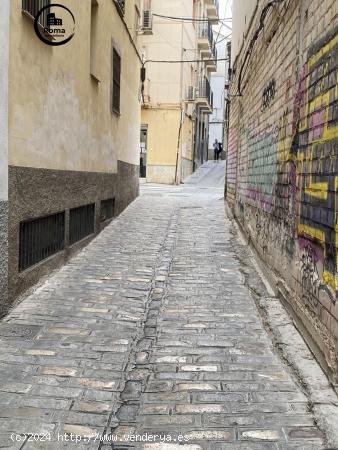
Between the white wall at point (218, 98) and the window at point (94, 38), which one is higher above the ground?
the white wall at point (218, 98)

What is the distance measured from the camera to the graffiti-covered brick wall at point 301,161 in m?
3.93

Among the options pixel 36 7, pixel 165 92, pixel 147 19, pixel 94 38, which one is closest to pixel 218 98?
pixel 165 92

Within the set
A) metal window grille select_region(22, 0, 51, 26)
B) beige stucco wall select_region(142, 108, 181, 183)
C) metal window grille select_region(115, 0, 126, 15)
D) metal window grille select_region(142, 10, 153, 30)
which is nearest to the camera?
metal window grille select_region(22, 0, 51, 26)

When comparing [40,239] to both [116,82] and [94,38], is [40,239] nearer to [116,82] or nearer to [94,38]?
[94,38]

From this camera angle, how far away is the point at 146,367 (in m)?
4.06

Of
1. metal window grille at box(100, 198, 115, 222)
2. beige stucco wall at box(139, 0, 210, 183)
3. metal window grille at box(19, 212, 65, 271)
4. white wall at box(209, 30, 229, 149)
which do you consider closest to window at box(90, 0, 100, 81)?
metal window grille at box(100, 198, 115, 222)

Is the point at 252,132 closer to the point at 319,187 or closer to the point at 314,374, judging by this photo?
the point at 319,187

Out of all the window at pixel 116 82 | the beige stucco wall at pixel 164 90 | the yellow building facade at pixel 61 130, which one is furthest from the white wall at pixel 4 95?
the beige stucco wall at pixel 164 90

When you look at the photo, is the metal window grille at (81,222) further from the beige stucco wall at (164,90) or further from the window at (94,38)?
the beige stucco wall at (164,90)

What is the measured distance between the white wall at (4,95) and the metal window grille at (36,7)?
592 millimetres

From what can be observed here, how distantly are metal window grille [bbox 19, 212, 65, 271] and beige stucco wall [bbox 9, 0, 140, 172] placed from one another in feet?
2.23

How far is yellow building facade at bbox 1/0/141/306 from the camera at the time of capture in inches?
209

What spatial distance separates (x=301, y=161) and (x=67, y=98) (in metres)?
3.52

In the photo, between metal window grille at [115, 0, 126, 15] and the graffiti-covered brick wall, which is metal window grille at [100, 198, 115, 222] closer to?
the graffiti-covered brick wall
